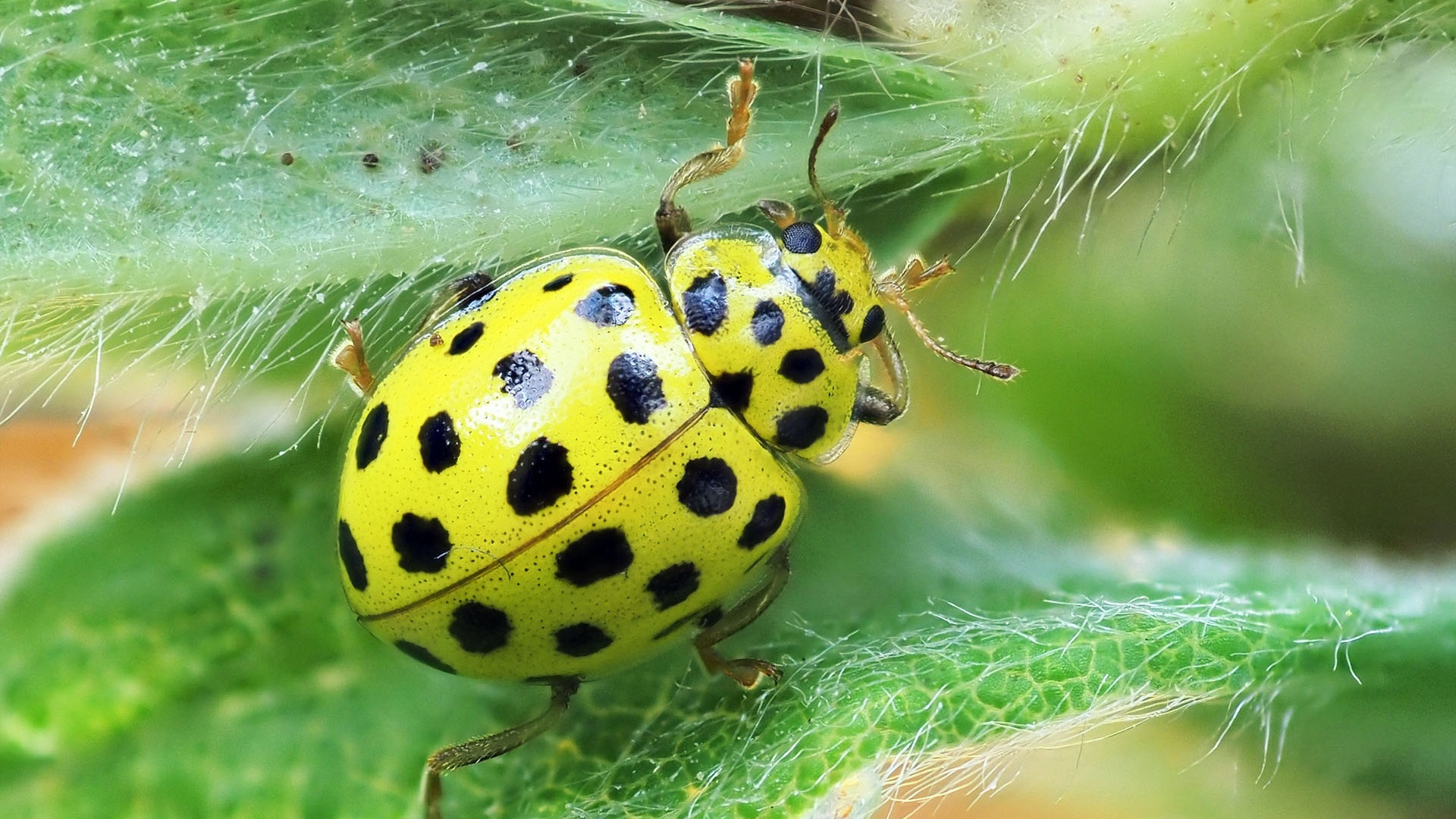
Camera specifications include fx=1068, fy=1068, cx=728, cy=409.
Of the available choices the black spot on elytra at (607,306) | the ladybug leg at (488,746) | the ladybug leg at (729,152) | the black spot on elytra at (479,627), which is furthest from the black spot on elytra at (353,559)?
the ladybug leg at (729,152)

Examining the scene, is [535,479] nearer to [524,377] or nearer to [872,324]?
[524,377]

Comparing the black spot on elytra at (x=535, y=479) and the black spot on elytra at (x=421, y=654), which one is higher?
the black spot on elytra at (x=535, y=479)

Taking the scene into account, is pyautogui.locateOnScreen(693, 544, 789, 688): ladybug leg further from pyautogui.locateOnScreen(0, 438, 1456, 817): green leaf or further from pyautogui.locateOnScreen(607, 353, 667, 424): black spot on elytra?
pyautogui.locateOnScreen(607, 353, 667, 424): black spot on elytra

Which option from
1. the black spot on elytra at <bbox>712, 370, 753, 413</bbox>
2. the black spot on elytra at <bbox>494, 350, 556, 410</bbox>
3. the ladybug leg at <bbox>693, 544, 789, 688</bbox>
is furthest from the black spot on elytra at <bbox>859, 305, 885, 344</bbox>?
the black spot on elytra at <bbox>494, 350, 556, 410</bbox>

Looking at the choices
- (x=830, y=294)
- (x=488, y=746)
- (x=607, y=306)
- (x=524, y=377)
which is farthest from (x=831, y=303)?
(x=488, y=746)

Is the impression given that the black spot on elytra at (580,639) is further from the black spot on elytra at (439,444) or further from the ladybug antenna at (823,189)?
the ladybug antenna at (823,189)

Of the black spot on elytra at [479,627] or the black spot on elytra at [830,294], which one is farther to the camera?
the black spot on elytra at [830,294]
